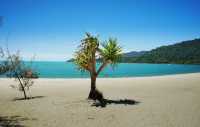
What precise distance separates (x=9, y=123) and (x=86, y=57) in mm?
11125

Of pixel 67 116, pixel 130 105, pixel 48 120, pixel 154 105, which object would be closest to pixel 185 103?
pixel 154 105

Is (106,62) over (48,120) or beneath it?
over

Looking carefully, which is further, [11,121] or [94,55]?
[94,55]

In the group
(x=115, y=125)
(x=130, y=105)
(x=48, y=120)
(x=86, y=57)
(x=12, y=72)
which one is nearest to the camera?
(x=115, y=125)

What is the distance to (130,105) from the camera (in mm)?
19328

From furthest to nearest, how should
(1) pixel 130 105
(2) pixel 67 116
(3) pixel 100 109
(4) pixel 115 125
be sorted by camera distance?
(1) pixel 130 105 < (3) pixel 100 109 < (2) pixel 67 116 < (4) pixel 115 125

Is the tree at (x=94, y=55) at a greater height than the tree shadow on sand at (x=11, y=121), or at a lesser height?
greater

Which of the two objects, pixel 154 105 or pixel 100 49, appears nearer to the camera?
pixel 154 105

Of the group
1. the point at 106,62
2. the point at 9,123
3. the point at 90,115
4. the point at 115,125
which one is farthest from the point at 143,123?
the point at 106,62

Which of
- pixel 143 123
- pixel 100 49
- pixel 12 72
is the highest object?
pixel 100 49

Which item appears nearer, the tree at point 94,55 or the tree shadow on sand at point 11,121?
the tree shadow on sand at point 11,121

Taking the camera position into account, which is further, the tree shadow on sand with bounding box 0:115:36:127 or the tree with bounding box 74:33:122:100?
the tree with bounding box 74:33:122:100

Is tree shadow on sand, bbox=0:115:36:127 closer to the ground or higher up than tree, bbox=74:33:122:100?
closer to the ground

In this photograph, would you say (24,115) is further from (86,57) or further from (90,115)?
(86,57)
